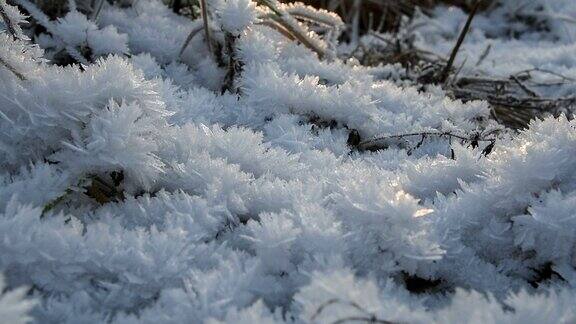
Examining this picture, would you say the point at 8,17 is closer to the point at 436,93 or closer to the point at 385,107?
the point at 385,107

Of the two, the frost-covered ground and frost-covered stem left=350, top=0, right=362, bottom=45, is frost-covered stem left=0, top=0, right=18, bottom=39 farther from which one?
frost-covered stem left=350, top=0, right=362, bottom=45

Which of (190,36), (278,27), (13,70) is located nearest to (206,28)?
(190,36)

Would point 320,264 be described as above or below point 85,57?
above

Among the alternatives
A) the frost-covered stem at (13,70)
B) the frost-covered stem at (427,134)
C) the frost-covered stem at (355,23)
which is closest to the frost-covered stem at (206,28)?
the frost-covered stem at (427,134)

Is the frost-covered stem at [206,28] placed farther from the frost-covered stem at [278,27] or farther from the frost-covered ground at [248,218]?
the frost-covered ground at [248,218]

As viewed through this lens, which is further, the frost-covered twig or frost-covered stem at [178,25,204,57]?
frost-covered stem at [178,25,204,57]

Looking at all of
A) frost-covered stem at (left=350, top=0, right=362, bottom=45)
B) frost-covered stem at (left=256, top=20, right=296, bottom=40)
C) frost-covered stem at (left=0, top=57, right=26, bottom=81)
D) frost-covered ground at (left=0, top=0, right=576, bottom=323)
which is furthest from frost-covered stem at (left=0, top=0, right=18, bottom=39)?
frost-covered stem at (left=350, top=0, right=362, bottom=45)

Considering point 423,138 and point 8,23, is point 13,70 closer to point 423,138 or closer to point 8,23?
point 8,23

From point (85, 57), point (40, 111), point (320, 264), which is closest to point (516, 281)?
point (320, 264)
